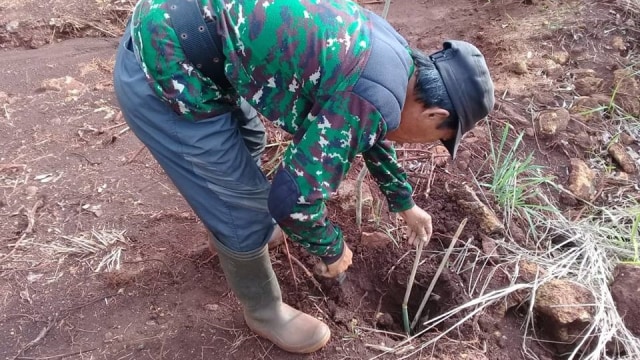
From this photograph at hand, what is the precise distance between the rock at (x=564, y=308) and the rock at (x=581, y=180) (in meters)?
0.64

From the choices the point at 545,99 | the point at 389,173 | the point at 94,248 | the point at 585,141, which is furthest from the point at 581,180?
the point at 94,248

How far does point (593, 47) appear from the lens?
11.4 feet

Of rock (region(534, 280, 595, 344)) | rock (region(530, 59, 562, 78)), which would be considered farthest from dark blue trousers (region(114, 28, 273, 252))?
rock (region(530, 59, 562, 78))

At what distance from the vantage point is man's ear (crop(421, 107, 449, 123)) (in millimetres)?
1382

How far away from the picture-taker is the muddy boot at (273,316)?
6.06 feet

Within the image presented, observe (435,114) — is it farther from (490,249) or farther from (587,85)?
(587,85)

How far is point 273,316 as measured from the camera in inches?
76.3

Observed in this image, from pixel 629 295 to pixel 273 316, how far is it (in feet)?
4.18

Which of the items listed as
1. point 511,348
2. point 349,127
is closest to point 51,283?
point 349,127

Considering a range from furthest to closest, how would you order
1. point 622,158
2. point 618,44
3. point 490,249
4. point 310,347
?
point 618,44 → point 622,158 → point 490,249 → point 310,347

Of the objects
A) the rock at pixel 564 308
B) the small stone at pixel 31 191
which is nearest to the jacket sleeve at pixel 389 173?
the rock at pixel 564 308

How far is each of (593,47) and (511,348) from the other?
88.1 inches

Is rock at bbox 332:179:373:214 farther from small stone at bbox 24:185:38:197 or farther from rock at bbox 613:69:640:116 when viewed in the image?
rock at bbox 613:69:640:116

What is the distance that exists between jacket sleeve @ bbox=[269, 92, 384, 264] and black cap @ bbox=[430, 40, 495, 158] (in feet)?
0.67
